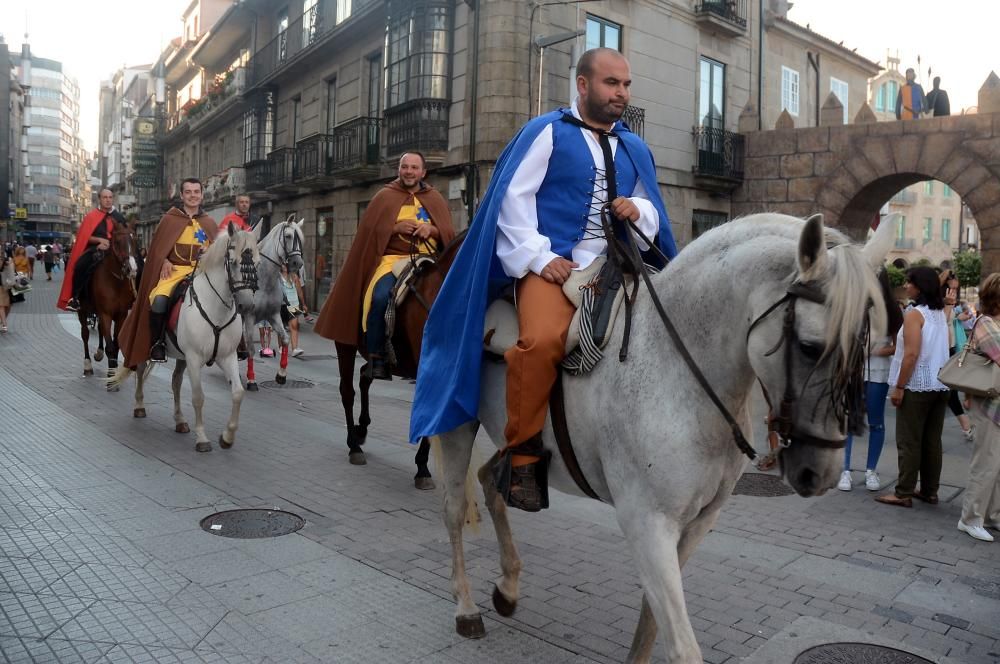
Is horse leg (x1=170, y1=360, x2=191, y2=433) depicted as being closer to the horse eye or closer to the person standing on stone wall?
the horse eye

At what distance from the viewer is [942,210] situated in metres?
56.1

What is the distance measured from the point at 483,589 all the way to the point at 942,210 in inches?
2395

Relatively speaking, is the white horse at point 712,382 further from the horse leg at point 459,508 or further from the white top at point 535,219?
the horse leg at point 459,508

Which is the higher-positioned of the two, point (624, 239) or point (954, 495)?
point (624, 239)

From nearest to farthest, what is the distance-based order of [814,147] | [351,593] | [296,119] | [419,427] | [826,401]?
1. [826,401]
2. [419,427]
3. [351,593]
4. [814,147]
5. [296,119]

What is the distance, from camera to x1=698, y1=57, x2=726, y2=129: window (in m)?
22.5

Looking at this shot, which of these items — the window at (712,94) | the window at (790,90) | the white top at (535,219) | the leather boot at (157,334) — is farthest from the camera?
the window at (790,90)

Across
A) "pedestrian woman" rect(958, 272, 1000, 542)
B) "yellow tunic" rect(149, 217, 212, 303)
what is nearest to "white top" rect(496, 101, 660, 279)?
"pedestrian woman" rect(958, 272, 1000, 542)

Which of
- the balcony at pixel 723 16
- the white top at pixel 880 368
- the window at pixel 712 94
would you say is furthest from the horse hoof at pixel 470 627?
the balcony at pixel 723 16

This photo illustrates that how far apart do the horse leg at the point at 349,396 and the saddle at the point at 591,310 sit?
15.1 feet

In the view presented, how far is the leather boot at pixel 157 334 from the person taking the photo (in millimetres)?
8648

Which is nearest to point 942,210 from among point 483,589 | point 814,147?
point 814,147

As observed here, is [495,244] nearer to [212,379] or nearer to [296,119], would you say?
[212,379]

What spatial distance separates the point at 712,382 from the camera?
2.80m
